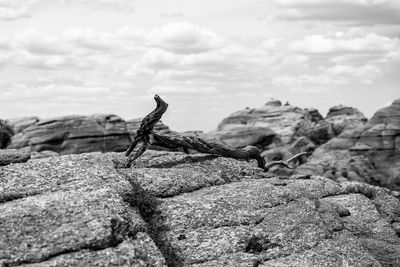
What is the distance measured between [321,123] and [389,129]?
4199 cm

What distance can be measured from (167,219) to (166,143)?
32.0 ft

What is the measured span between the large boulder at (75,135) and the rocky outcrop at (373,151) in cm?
4381

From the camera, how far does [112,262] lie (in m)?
23.3

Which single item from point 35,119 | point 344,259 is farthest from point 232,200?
point 35,119

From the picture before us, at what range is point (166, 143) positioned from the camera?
38281 millimetres

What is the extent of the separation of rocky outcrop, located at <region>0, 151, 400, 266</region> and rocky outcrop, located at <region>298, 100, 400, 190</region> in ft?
295

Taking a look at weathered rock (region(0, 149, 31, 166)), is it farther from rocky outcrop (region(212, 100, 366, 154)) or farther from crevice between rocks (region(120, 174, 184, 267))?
rocky outcrop (region(212, 100, 366, 154))

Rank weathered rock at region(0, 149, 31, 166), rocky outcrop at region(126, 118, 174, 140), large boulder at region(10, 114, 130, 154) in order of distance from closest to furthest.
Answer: weathered rock at region(0, 149, 31, 166)
large boulder at region(10, 114, 130, 154)
rocky outcrop at region(126, 118, 174, 140)

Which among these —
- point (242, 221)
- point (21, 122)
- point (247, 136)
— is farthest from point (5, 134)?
point (242, 221)

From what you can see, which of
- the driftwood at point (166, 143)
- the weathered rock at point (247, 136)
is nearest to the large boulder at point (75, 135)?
the weathered rock at point (247, 136)

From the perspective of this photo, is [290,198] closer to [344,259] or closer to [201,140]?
[344,259]

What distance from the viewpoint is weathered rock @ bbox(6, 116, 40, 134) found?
412ft

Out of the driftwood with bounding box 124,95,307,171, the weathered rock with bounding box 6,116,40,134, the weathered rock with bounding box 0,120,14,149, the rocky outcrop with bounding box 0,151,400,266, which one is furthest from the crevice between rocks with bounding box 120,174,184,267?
the weathered rock with bounding box 6,116,40,134

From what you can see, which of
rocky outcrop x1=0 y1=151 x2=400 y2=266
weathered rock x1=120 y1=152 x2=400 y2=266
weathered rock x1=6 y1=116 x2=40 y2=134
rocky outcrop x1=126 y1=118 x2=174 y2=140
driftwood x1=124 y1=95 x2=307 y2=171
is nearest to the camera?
rocky outcrop x1=0 y1=151 x2=400 y2=266
